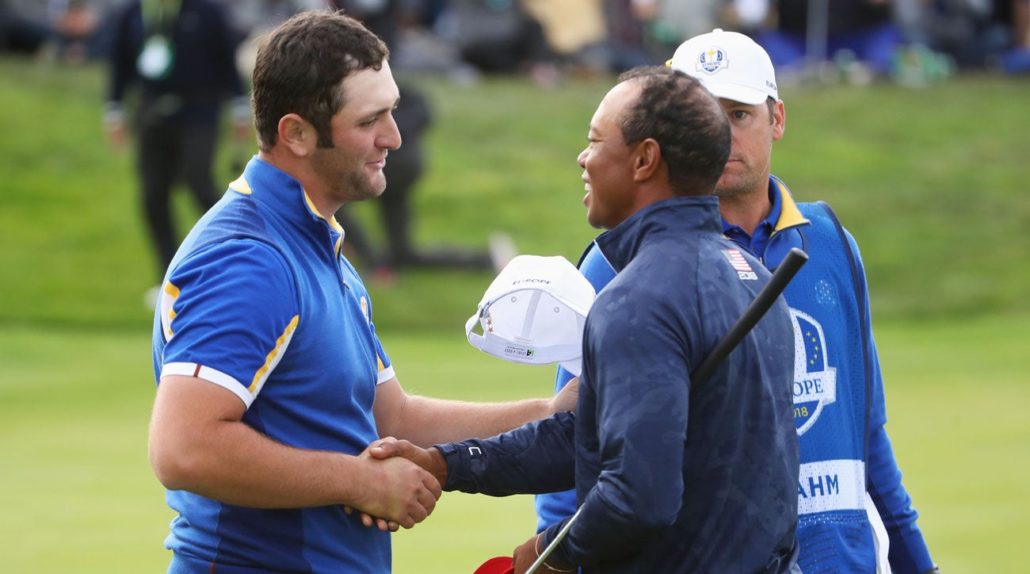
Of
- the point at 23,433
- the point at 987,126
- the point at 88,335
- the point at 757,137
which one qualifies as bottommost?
the point at 757,137

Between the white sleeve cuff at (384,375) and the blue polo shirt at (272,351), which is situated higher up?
the white sleeve cuff at (384,375)

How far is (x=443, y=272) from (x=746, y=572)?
1416cm

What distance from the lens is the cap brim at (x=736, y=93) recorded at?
172 inches

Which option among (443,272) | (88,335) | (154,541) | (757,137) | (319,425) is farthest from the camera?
(443,272)

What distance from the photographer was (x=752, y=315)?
11.0 ft

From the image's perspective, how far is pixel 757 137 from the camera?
444cm

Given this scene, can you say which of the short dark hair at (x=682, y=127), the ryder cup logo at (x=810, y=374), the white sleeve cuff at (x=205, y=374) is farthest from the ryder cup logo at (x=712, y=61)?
the white sleeve cuff at (x=205, y=374)

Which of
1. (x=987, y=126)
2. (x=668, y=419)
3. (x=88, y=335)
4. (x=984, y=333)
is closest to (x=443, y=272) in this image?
(x=88, y=335)

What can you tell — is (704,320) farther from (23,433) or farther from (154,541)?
(23,433)

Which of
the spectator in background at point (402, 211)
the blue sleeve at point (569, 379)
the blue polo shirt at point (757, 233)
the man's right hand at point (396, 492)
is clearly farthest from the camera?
the spectator in background at point (402, 211)

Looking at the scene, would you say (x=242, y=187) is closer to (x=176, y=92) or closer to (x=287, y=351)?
(x=287, y=351)

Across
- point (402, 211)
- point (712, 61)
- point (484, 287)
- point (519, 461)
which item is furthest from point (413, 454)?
point (402, 211)

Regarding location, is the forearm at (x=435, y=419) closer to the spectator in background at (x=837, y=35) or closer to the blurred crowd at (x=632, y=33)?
the blurred crowd at (x=632, y=33)

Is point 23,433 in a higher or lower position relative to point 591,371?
higher
